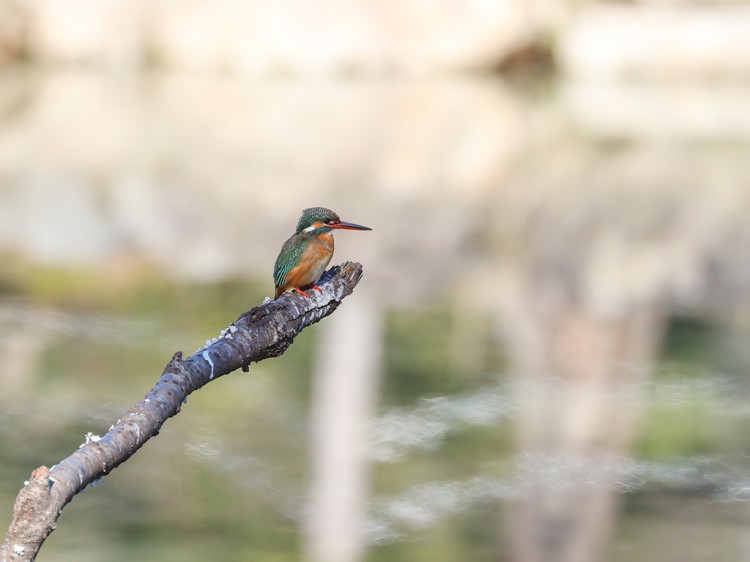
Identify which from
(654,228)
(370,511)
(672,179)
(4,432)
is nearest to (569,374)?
(370,511)

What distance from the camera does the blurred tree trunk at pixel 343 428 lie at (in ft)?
13.5

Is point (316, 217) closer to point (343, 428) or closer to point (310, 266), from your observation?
point (310, 266)

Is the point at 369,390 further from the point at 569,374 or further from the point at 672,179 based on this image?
the point at 672,179

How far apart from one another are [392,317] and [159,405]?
5.26 m

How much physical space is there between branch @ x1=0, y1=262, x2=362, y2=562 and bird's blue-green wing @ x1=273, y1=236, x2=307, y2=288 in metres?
0.13

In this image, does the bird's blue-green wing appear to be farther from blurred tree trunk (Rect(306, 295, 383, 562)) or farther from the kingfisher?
blurred tree trunk (Rect(306, 295, 383, 562))

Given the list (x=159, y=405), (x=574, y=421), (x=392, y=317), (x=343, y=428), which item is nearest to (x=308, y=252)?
(x=159, y=405)

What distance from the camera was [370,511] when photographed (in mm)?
4320

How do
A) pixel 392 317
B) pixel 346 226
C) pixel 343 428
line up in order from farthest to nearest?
pixel 392 317
pixel 343 428
pixel 346 226

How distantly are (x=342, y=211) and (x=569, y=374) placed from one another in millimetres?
2941

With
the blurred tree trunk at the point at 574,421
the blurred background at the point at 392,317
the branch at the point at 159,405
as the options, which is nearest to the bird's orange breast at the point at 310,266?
the branch at the point at 159,405

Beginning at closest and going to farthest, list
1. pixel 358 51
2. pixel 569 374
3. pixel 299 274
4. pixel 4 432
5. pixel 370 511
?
pixel 299 274 → pixel 370 511 → pixel 4 432 → pixel 569 374 → pixel 358 51

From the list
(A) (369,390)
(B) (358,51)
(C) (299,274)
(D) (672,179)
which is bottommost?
(C) (299,274)

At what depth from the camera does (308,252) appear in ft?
6.46
